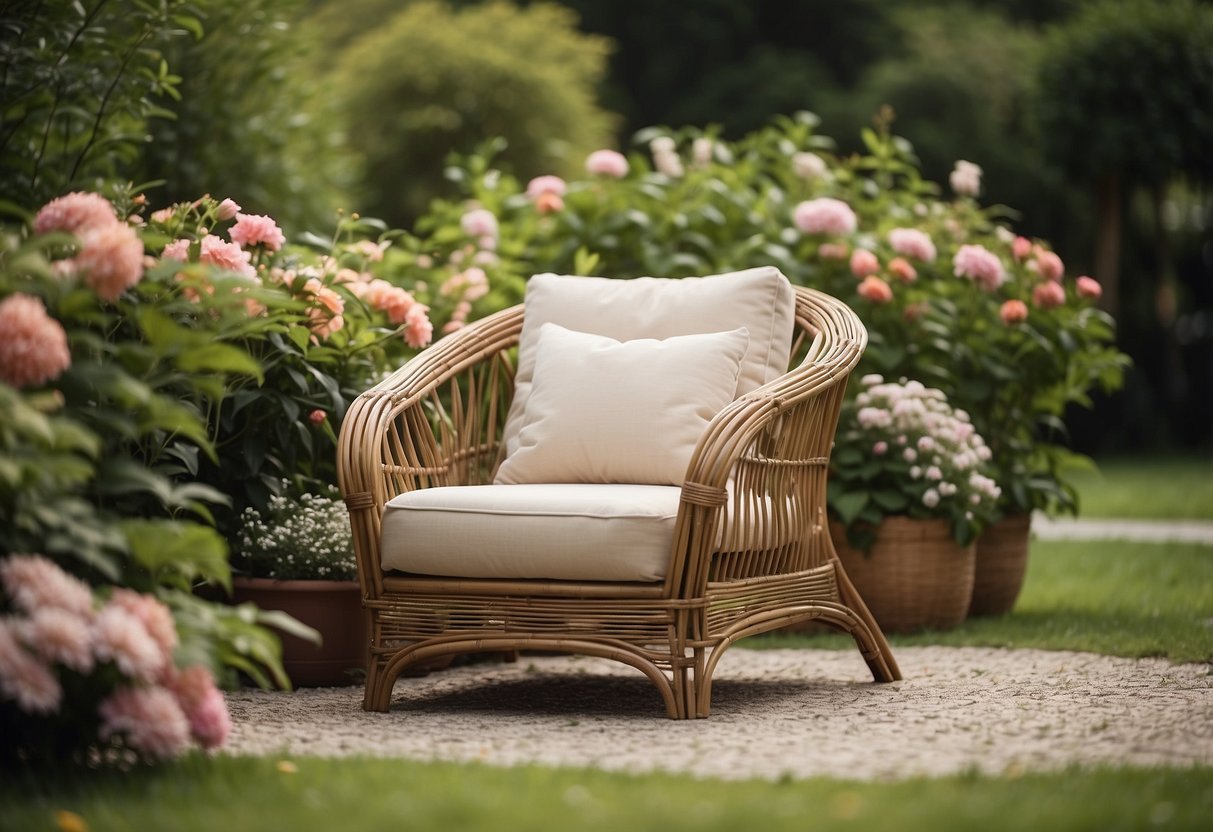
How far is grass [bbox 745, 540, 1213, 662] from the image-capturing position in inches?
152

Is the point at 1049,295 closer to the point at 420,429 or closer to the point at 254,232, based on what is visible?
the point at 420,429

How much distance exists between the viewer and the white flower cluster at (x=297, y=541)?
11.1ft

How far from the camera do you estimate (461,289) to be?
434cm

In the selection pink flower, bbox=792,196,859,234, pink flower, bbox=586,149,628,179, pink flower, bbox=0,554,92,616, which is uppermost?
pink flower, bbox=586,149,628,179

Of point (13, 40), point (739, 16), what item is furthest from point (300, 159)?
point (739, 16)

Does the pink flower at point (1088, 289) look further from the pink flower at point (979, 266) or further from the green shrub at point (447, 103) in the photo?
the green shrub at point (447, 103)

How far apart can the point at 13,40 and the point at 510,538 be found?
1863 mm

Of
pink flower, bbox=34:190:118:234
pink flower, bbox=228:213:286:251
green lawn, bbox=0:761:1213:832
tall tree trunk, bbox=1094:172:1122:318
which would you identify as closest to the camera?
green lawn, bbox=0:761:1213:832

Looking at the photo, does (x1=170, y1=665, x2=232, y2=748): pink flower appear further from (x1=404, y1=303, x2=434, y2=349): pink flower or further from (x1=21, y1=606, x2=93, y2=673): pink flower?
(x1=404, y1=303, x2=434, y2=349): pink flower

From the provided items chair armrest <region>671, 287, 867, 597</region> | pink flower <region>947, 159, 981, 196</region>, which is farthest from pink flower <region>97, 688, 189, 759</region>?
pink flower <region>947, 159, 981, 196</region>

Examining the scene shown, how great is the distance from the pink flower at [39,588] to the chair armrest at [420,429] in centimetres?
88

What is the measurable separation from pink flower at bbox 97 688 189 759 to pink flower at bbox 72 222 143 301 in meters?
0.62

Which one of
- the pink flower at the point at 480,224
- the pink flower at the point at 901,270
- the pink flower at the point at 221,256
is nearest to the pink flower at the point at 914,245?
the pink flower at the point at 901,270

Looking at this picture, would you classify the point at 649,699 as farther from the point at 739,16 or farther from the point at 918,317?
the point at 739,16
